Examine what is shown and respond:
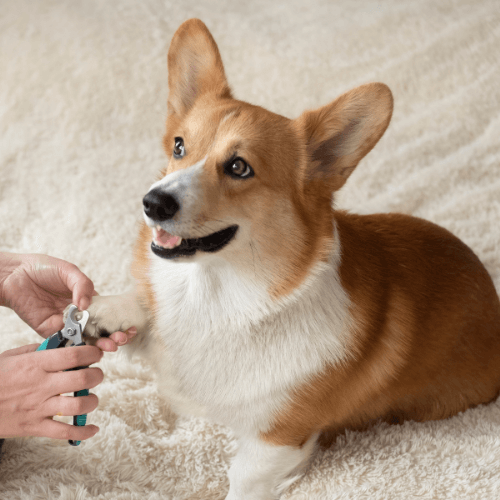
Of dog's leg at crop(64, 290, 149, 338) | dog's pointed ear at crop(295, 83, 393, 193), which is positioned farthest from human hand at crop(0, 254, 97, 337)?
dog's pointed ear at crop(295, 83, 393, 193)

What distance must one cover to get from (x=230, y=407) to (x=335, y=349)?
12.8 inches

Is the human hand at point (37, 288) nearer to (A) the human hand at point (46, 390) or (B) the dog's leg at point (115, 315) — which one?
(B) the dog's leg at point (115, 315)

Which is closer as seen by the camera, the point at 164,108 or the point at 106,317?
the point at 106,317

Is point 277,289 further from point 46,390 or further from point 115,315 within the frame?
point 46,390

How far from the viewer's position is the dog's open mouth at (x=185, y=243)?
124 centimetres

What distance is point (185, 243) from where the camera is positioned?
4.09ft

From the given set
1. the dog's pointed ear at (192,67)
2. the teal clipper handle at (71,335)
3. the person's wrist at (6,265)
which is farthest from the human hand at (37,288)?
the dog's pointed ear at (192,67)

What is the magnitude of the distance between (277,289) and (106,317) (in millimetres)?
433

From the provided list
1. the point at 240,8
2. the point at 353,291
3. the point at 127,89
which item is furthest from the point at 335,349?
the point at 240,8

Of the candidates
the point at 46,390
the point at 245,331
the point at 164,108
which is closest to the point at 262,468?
the point at 245,331

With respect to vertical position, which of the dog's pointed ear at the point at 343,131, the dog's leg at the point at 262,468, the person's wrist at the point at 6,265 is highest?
the dog's pointed ear at the point at 343,131

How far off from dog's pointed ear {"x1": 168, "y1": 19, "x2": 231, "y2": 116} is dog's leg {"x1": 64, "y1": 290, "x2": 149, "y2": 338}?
22.0 inches

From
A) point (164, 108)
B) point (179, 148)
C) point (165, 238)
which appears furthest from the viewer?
point (164, 108)

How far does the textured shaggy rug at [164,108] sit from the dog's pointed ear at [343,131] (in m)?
0.86
